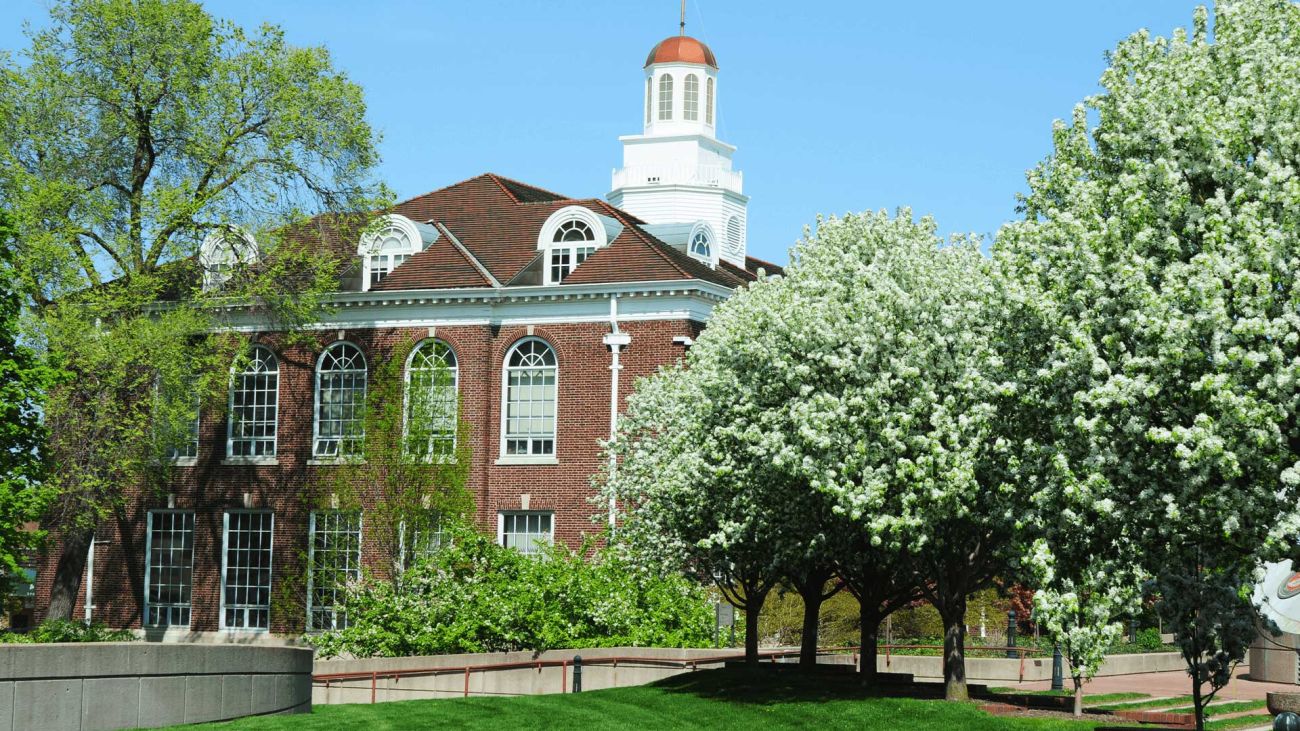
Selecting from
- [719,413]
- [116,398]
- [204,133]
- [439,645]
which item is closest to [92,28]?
[204,133]

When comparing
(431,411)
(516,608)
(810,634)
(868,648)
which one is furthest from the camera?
(431,411)

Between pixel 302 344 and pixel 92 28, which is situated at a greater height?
pixel 92 28

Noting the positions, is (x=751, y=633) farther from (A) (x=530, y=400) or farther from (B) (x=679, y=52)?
(B) (x=679, y=52)

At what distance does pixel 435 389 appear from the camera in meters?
43.4

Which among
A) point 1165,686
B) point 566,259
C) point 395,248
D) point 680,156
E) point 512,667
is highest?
point 680,156

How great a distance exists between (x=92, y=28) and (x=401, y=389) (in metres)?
12.1

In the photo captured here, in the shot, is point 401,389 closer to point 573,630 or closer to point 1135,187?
point 573,630

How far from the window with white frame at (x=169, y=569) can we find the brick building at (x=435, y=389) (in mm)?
44

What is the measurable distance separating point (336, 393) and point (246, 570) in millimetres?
5671

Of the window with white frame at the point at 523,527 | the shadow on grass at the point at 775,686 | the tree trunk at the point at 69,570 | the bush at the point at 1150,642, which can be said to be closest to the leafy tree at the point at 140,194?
the tree trunk at the point at 69,570

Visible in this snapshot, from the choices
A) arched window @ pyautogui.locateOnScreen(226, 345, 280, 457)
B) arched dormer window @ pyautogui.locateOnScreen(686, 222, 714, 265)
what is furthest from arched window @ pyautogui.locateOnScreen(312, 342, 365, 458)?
arched dormer window @ pyautogui.locateOnScreen(686, 222, 714, 265)

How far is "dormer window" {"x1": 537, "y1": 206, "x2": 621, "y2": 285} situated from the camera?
148ft

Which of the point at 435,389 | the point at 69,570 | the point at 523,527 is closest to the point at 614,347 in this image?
the point at 435,389

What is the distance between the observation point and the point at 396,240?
4700 cm
